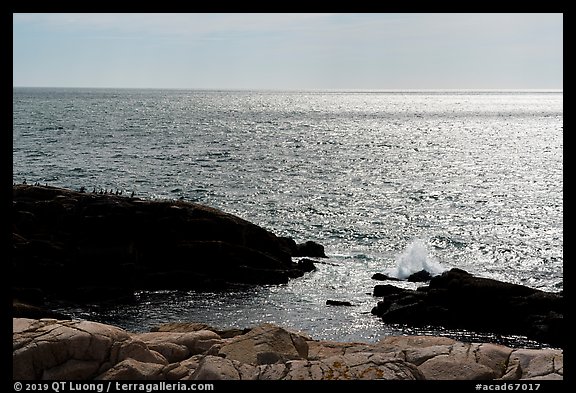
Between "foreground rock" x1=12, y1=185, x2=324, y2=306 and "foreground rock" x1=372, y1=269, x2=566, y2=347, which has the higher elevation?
"foreground rock" x1=12, y1=185, x2=324, y2=306

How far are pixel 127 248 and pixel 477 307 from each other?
18877 mm

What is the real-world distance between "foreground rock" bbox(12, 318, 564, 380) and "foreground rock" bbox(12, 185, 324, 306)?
24.1 m

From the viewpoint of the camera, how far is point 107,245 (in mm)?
36750

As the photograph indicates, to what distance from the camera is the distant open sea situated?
108 ft

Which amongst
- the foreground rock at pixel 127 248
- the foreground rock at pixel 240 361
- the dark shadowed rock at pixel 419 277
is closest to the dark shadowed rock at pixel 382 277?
the dark shadowed rock at pixel 419 277

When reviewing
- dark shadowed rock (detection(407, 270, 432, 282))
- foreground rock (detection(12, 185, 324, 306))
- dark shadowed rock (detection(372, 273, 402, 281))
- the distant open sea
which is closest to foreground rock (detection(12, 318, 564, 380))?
the distant open sea

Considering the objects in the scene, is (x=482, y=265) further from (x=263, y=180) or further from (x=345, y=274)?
(x=263, y=180)

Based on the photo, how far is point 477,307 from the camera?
30703mm

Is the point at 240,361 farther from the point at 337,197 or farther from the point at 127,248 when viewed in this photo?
the point at 337,197

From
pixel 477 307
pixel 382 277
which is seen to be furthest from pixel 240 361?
pixel 382 277

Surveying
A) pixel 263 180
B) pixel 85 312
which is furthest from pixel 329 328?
pixel 263 180

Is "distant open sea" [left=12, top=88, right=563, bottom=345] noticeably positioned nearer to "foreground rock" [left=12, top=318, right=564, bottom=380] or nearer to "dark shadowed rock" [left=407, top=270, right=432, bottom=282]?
"dark shadowed rock" [left=407, top=270, right=432, bottom=282]
